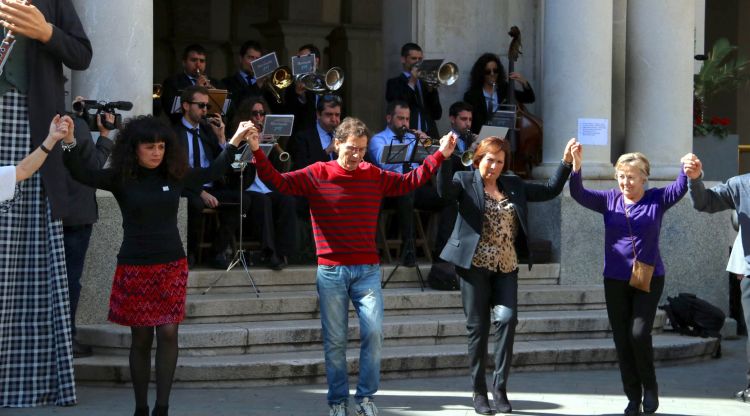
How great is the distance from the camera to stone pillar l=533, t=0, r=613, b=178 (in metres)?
12.9

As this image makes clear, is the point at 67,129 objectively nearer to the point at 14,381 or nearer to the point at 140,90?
the point at 14,381

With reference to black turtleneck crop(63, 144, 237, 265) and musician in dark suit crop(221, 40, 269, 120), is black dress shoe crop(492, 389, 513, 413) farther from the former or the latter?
musician in dark suit crop(221, 40, 269, 120)

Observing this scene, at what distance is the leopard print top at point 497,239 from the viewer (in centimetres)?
862

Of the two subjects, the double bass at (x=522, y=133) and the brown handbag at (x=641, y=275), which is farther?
the double bass at (x=522, y=133)

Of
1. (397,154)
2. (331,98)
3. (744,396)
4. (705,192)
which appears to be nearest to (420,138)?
(397,154)

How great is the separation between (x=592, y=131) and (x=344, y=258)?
17.8 ft

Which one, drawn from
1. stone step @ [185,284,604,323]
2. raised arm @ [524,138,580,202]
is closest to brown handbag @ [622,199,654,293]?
raised arm @ [524,138,580,202]

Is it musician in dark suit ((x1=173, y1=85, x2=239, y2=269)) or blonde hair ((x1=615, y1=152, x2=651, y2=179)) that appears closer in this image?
blonde hair ((x1=615, y1=152, x2=651, y2=179))

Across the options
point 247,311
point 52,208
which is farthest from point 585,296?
point 52,208

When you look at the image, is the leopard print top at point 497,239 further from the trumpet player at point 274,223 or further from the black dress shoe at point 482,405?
the trumpet player at point 274,223

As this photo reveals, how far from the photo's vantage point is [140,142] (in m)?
7.68

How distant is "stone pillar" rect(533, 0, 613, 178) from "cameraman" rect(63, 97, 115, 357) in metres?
5.17

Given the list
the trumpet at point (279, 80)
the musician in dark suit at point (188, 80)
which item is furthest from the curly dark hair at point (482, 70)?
the musician in dark suit at point (188, 80)

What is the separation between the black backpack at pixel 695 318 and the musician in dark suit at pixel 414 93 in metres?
2.81
